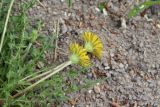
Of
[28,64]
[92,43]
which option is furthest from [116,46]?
[28,64]

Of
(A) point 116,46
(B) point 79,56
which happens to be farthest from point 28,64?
(A) point 116,46

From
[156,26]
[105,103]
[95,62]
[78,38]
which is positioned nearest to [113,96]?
[105,103]

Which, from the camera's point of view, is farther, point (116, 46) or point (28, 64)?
point (116, 46)

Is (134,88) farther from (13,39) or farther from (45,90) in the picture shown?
(13,39)

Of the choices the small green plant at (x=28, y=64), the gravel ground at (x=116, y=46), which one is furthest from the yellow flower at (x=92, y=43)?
the gravel ground at (x=116, y=46)

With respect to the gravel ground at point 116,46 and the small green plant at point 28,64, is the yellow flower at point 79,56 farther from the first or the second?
the gravel ground at point 116,46

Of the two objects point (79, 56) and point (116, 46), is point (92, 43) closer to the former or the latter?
point (79, 56)

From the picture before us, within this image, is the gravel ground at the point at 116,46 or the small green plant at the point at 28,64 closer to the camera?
the small green plant at the point at 28,64
